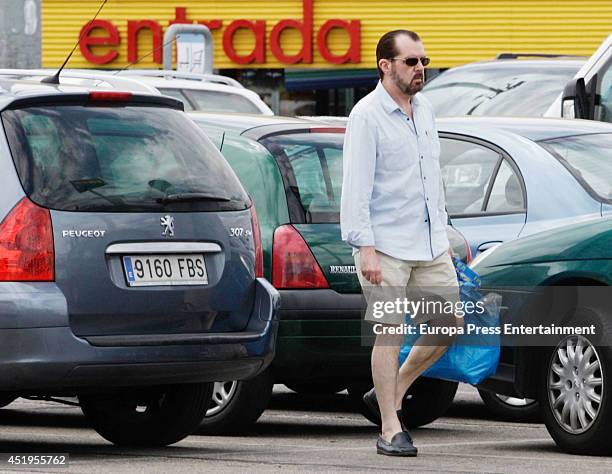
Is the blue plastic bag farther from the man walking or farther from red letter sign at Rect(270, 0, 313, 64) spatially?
red letter sign at Rect(270, 0, 313, 64)

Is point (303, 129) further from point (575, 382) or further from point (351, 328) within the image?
point (575, 382)

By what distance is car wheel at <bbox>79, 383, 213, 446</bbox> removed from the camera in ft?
26.4

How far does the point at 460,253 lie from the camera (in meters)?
9.57

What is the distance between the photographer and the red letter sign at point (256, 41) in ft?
103

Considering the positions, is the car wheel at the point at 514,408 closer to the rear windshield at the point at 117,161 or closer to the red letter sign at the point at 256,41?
the rear windshield at the point at 117,161

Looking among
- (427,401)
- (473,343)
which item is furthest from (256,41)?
(473,343)

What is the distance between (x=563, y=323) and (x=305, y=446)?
133 centimetres

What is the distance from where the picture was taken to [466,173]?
10422mm

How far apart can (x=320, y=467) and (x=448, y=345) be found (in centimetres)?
99

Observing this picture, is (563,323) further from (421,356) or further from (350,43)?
(350,43)

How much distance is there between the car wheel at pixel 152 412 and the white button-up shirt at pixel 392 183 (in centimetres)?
99

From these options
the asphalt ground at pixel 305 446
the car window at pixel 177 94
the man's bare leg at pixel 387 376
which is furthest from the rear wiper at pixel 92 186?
the car window at pixel 177 94

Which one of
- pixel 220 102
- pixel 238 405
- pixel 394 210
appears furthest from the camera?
pixel 220 102

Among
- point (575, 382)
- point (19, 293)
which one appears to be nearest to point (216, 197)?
point (19, 293)
